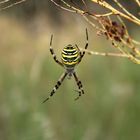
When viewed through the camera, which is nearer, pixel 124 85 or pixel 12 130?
pixel 12 130

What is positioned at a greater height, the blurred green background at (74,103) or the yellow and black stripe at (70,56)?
the yellow and black stripe at (70,56)

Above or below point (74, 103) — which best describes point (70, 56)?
above

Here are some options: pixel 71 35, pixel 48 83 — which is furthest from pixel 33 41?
pixel 48 83

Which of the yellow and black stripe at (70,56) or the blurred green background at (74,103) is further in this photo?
the blurred green background at (74,103)

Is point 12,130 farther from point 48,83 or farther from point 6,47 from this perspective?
point 6,47

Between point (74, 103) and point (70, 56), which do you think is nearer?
point (70, 56)

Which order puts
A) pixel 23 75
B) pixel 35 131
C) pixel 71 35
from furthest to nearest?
1. pixel 71 35
2. pixel 23 75
3. pixel 35 131

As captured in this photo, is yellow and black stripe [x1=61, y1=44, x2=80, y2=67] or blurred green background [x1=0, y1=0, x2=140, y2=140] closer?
yellow and black stripe [x1=61, y1=44, x2=80, y2=67]

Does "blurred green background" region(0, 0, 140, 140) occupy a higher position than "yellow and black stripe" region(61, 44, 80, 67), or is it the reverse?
"yellow and black stripe" region(61, 44, 80, 67)
